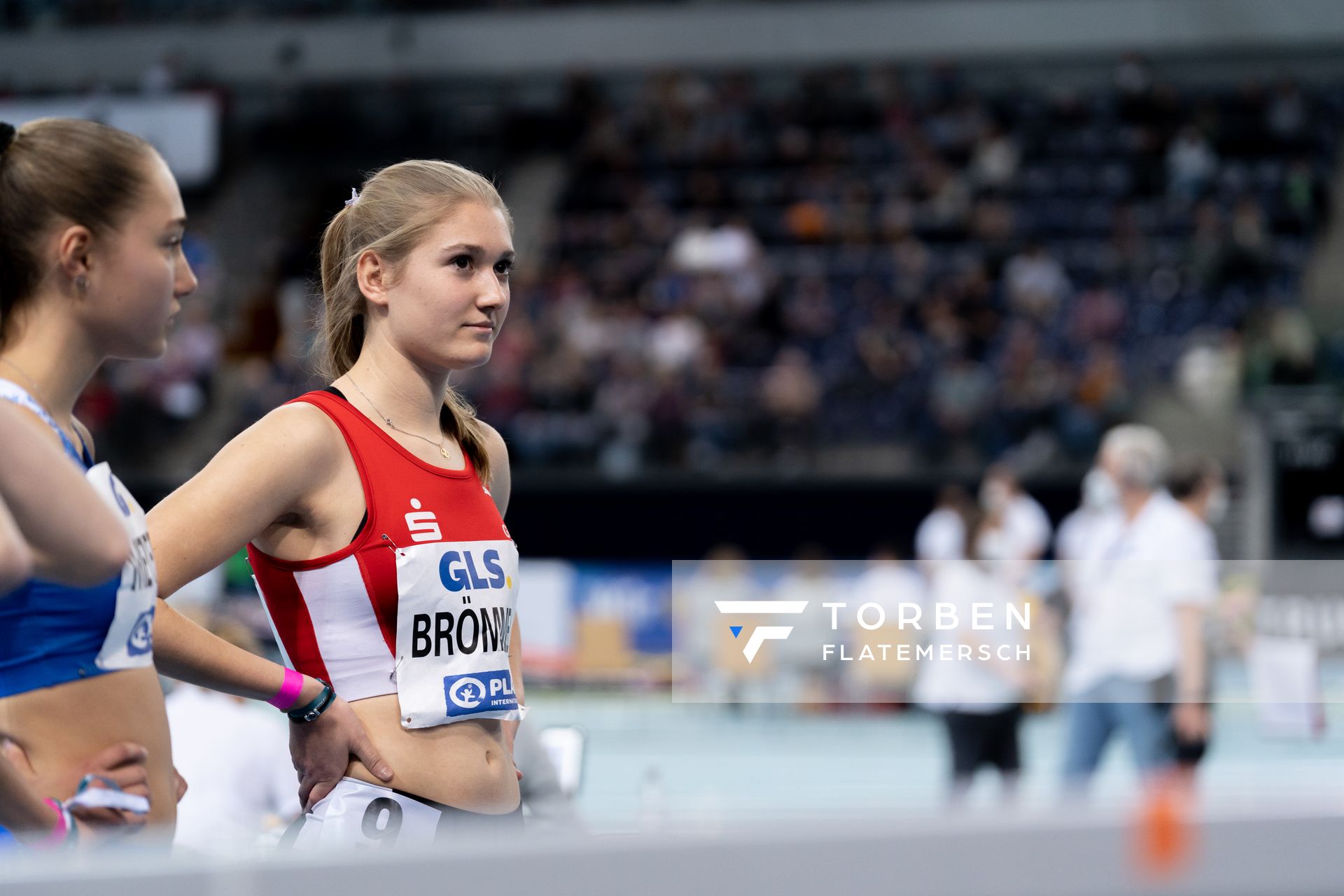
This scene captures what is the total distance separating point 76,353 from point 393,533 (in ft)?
1.76

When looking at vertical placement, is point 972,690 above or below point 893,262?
below

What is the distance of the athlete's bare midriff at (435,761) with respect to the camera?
86.2 inches

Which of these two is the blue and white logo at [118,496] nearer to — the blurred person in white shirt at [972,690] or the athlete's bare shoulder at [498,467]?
the athlete's bare shoulder at [498,467]

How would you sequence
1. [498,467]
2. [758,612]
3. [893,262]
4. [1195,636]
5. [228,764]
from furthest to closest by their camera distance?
[893,262] → [758,612] → [1195,636] → [228,764] → [498,467]

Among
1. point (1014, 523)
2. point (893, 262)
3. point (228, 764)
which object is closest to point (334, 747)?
point (228, 764)

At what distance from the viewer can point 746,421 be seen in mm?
14328

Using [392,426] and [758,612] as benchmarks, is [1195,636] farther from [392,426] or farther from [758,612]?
[758,612]

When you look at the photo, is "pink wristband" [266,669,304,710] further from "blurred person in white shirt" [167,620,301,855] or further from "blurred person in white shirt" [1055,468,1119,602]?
"blurred person in white shirt" [1055,468,1119,602]

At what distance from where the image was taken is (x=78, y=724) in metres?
1.82

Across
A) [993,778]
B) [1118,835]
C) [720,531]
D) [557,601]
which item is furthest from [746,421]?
[1118,835]

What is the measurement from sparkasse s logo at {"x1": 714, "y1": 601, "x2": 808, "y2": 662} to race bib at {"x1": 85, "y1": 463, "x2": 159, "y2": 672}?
30.3 feet

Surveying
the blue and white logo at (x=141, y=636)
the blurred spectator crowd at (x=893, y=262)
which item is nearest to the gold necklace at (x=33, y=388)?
the blue and white logo at (x=141, y=636)

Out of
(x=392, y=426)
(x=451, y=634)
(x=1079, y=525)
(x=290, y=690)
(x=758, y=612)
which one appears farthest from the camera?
(x=1079, y=525)

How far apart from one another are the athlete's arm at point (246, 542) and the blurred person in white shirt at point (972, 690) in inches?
171
